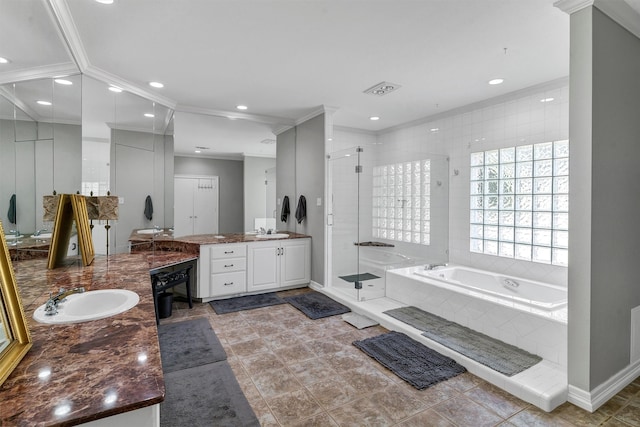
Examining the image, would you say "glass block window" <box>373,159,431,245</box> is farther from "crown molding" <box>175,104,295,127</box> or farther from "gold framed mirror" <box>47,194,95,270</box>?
"gold framed mirror" <box>47,194,95,270</box>

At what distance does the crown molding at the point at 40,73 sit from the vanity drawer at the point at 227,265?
232 cm

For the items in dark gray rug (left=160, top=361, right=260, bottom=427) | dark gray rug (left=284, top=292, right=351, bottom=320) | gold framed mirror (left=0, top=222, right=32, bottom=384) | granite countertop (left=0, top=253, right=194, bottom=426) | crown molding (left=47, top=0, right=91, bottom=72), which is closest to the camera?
granite countertop (left=0, top=253, right=194, bottom=426)

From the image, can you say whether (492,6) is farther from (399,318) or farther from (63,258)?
(63,258)

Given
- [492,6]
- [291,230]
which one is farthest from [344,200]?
[492,6]

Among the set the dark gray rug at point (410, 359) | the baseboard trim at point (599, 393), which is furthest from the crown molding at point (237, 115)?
the baseboard trim at point (599, 393)

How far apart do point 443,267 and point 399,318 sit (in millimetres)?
1249

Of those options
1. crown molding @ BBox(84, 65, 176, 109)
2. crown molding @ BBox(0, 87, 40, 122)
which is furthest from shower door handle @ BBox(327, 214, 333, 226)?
crown molding @ BBox(0, 87, 40, 122)

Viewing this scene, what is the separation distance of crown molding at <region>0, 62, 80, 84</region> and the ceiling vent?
2729 millimetres

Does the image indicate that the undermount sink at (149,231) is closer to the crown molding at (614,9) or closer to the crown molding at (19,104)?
the crown molding at (19,104)

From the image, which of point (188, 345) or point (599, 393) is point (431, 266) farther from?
point (188, 345)

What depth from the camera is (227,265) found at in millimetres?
4004

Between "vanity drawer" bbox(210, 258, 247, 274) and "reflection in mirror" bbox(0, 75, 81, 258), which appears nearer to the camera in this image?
"reflection in mirror" bbox(0, 75, 81, 258)

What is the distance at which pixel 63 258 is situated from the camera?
234 centimetres

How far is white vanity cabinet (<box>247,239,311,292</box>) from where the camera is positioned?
418 cm
